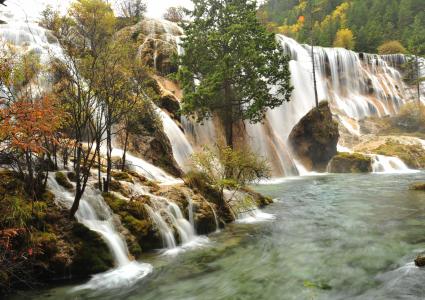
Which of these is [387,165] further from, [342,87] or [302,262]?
[302,262]

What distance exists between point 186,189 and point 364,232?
686 cm

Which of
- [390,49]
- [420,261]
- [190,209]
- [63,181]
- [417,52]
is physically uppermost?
[390,49]

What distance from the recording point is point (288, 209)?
18984mm

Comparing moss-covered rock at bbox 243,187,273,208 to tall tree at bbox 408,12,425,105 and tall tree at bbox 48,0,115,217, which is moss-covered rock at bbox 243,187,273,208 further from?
tall tree at bbox 408,12,425,105

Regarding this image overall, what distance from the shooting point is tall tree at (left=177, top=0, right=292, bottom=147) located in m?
23.6

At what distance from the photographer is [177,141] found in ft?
86.4

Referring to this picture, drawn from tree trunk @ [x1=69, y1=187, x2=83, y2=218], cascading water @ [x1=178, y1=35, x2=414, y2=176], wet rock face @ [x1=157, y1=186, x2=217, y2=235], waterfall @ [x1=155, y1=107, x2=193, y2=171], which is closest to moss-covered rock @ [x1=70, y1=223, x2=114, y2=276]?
tree trunk @ [x1=69, y1=187, x2=83, y2=218]

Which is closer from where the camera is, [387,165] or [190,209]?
[190,209]

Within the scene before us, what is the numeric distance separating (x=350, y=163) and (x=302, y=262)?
93.5 feet

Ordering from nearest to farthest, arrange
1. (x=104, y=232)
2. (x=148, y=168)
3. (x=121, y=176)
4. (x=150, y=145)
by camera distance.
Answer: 1. (x=104, y=232)
2. (x=121, y=176)
3. (x=148, y=168)
4. (x=150, y=145)

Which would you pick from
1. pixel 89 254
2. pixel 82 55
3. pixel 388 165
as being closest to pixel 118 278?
pixel 89 254

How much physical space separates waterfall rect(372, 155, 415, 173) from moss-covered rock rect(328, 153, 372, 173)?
30.9 inches

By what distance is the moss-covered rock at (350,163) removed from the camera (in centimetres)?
3688

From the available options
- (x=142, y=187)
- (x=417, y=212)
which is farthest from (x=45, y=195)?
(x=417, y=212)
